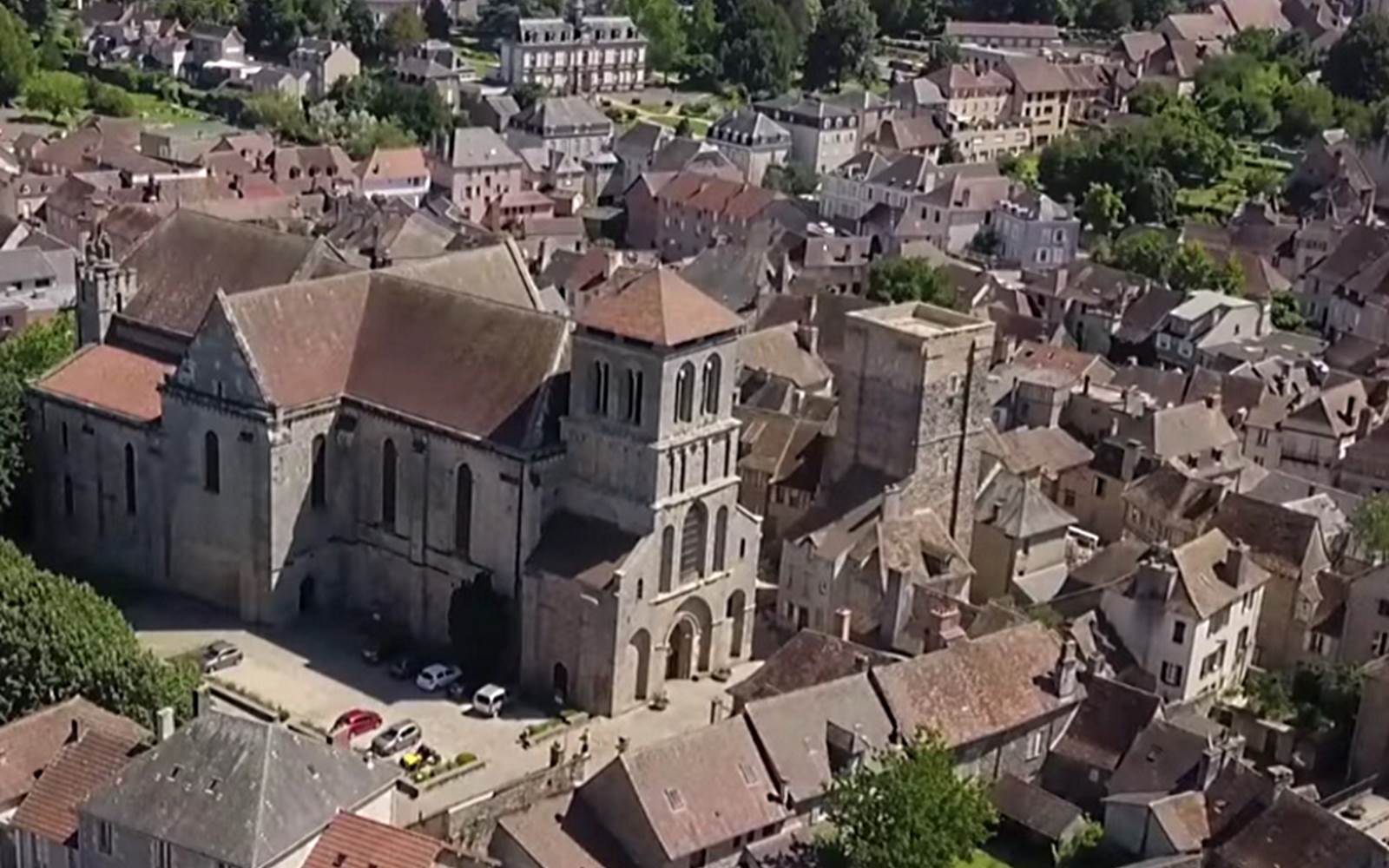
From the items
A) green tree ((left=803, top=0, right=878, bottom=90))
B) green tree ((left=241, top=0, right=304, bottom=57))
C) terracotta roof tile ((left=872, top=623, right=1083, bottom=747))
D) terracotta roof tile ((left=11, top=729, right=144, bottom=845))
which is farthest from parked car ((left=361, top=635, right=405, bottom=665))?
green tree ((left=803, top=0, right=878, bottom=90))

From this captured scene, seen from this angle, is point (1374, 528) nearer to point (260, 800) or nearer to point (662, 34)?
point (260, 800)

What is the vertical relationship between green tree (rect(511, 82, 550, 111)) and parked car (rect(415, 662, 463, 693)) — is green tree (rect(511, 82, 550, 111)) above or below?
above

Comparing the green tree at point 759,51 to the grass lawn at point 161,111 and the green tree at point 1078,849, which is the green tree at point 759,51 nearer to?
the grass lawn at point 161,111

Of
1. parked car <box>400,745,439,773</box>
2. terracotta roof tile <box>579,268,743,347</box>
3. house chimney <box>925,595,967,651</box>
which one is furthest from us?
house chimney <box>925,595,967,651</box>

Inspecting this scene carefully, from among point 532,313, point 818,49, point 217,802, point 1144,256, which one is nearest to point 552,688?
point 532,313

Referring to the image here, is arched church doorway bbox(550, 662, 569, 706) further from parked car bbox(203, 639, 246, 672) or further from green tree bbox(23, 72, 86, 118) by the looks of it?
green tree bbox(23, 72, 86, 118)

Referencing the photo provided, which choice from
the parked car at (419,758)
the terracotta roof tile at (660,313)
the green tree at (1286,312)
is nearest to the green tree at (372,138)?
the green tree at (1286,312)

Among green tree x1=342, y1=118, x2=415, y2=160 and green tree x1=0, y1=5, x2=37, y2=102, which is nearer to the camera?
green tree x1=342, y1=118, x2=415, y2=160
